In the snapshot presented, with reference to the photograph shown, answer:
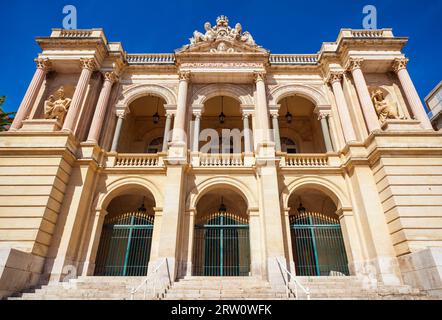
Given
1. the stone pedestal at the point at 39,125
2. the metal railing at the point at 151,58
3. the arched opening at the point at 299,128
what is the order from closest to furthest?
1. the stone pedestal at the point at 39,125
2. the metal railing at the point at 151,58
3. the arched opening at the point at 299,128

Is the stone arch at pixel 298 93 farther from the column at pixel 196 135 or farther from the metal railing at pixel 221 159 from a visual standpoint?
the column at pixel 196 135

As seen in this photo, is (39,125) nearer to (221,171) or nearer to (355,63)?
(221,171)

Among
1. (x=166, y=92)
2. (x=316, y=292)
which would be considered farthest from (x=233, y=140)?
(x=316, y=292)

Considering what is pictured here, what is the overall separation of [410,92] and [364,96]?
249cm

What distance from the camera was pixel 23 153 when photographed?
10289 mm

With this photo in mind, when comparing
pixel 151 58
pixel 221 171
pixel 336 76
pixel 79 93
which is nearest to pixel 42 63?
pixel 79 93

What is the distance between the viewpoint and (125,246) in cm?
1145

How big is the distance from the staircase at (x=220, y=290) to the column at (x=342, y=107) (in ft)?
21.6

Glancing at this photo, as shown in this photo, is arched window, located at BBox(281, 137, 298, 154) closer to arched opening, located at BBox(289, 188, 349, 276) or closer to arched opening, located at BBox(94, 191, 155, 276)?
arched opening, located at BBox(289, 188, 349, 276)

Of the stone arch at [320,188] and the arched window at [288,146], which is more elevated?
the arched window at [288,146]

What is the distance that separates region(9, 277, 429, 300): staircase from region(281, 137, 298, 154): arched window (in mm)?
9035

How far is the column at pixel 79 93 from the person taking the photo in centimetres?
1186

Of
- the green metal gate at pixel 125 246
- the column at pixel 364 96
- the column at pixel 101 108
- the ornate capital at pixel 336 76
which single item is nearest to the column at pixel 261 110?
the ornate capital at pixel 336 76
